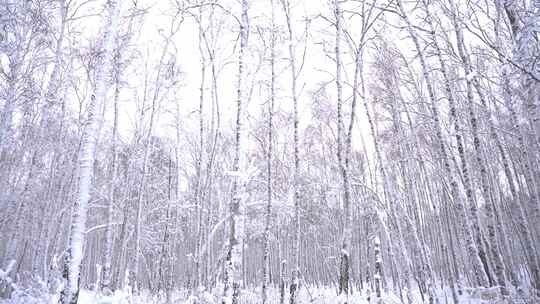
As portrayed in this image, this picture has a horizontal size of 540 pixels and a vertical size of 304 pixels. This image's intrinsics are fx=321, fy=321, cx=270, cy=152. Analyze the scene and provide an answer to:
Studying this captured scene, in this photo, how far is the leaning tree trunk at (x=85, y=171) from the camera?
17.3ft

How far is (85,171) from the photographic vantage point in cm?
584

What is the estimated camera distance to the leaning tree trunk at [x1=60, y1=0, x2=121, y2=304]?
17.3 feet

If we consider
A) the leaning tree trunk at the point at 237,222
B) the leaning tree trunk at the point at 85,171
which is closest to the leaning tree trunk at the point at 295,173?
the leaning tree trunk at the point at 237,222

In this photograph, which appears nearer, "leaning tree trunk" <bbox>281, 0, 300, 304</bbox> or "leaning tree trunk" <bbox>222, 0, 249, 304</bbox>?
"leaning tree trunk" <bbox>222, 0, 249, 304</bbox>

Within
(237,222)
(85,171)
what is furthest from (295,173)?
(85,171)

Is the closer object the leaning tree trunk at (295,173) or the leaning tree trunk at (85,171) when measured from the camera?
the leaning tree trunk at (85,171)

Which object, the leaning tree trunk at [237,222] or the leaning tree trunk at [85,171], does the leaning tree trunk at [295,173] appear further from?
the leaning tree trunk at [85,171]

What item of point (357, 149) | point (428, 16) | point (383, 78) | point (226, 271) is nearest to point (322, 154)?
point (357, 149)

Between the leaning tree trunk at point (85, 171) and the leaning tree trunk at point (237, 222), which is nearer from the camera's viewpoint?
the leaning tree trunk at point (85, 171)

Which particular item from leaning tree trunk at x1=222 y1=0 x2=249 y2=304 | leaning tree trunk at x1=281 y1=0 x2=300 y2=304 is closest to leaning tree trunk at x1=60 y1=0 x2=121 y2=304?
leaning tree trunk at x1=222 y1=0 x2=249 y2=304

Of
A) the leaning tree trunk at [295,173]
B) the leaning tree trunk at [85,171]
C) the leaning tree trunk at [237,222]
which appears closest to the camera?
the leaning tree trunk at [85,171]

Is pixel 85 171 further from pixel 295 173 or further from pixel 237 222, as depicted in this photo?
pixel 295 173

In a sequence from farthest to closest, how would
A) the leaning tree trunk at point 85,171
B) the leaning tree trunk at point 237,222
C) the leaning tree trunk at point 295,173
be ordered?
the leaning tree trunk at point 295,173 → the leaning tree trunk at point 237,222 → the leaning tree trunk at point 85,171

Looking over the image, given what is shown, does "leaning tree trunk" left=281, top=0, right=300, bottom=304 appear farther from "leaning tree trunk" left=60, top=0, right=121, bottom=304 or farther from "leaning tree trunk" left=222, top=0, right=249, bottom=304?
"leaning tree trunk" left=60, top=0, right=121, bottom=304
